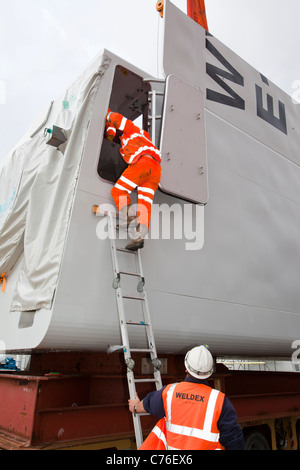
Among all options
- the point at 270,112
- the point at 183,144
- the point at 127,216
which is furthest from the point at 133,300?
the point at 270,112

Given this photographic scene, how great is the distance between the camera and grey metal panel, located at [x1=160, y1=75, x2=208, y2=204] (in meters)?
3.85

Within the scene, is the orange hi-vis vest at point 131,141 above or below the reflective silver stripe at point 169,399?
above

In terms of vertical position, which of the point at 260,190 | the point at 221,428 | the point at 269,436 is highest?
the point at 260,190

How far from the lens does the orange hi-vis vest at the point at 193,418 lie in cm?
245

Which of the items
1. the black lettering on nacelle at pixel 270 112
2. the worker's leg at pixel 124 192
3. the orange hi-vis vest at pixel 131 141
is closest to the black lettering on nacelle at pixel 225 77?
the black lettering on nacelle at pixel 270 112

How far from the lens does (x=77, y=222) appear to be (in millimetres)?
3412

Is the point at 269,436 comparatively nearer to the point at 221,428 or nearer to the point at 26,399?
the point at 221,428

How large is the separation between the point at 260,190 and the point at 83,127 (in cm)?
268

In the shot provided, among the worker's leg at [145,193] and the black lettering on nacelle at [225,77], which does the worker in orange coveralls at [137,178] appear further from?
the black lettering on nacelle at [225,77]

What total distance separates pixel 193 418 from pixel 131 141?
8.23 feet

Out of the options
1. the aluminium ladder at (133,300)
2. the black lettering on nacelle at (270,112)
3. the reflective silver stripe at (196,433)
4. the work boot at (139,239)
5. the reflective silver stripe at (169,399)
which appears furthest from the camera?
the black lettering on nacelle at (270,112)

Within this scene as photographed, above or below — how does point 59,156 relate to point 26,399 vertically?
above

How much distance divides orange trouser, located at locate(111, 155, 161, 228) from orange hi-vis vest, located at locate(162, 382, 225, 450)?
1607 mm
